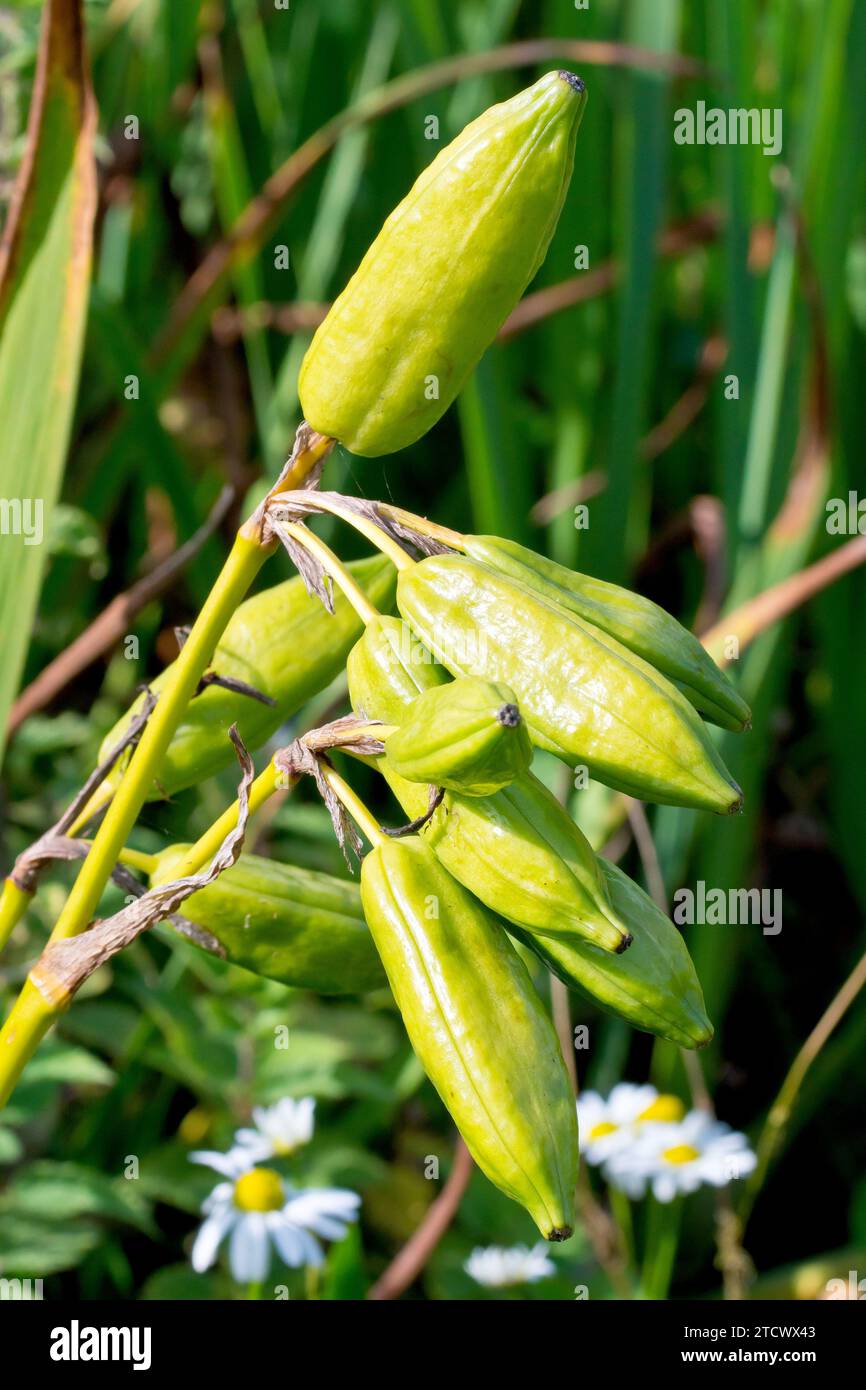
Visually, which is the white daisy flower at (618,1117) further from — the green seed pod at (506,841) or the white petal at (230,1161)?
the green seed pod at (506,841)

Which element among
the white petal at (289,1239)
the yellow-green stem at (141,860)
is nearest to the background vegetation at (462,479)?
the white petal at (289,1239)

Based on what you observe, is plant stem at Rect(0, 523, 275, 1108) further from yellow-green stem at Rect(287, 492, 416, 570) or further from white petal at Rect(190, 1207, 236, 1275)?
white petal at Rect(190, 1207, 236, 1275)

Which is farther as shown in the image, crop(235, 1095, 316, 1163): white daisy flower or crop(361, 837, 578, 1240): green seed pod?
crop(235, 1095, 316, 1163): white daisy flower

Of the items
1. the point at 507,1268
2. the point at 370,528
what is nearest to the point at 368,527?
the point at 370,528

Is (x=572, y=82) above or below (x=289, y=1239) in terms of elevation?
above

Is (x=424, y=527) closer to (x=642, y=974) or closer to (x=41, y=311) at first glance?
(x=642, y=974)

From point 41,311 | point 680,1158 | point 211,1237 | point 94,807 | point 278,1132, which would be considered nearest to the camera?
point 94,807

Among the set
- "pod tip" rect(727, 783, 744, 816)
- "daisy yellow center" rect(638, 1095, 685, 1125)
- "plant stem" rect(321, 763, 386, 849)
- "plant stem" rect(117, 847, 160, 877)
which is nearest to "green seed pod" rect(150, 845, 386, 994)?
"plant stem" rect(117, 847, 160, 877)

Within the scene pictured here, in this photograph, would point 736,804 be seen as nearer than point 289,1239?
Yes
